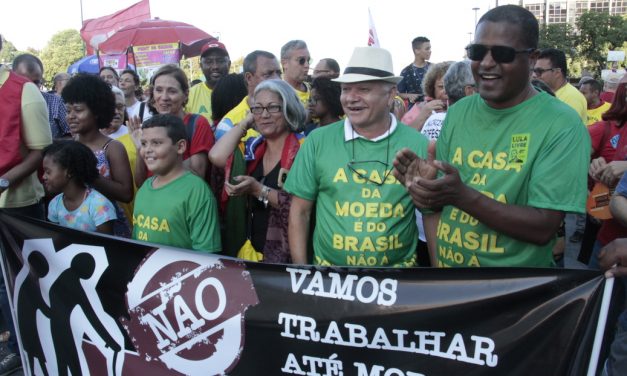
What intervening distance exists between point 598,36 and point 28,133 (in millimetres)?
33761

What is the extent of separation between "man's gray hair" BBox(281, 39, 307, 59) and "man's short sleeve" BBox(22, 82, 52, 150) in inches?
91.6

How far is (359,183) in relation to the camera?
9.62 feet

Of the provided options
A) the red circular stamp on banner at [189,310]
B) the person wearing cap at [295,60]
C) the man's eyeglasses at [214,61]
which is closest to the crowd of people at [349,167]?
the red circular stamp on banner at [189,310]

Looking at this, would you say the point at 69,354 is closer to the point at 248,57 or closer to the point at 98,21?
the point at 248,57

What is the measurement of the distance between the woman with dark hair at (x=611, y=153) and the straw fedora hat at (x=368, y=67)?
1459mm

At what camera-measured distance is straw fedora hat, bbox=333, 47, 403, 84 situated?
3035 millimetres

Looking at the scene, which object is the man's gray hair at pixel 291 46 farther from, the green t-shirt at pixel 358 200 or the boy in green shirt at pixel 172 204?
the green t-shirt at pixel 358 200

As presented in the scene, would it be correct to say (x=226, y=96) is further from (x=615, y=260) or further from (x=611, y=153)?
(x=615, y=260)

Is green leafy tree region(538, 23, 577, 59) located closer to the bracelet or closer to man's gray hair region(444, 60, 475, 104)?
man's gray hair region(444, 60, 475, 104)

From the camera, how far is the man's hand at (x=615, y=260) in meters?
2.30

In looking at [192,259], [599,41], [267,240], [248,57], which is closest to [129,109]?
[248,57]

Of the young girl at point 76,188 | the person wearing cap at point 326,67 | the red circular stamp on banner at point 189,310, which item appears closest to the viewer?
the red circular stamp on banner at point 189,310

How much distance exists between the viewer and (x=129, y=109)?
7.42 meters

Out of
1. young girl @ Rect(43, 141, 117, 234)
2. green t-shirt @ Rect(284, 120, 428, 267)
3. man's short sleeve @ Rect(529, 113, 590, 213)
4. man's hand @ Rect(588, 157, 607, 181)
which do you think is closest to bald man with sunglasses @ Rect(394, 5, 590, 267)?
man's short sleeve @ Rect(529, 113, 590, 213)
